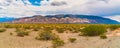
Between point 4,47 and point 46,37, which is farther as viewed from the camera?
point 46,37

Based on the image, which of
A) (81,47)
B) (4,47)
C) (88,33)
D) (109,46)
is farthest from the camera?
(88,33)

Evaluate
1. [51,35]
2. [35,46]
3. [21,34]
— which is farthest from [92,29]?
[35,46]

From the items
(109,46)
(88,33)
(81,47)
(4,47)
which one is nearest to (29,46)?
(4,47)

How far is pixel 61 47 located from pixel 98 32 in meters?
16.2

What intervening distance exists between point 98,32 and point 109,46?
1878 centimetres

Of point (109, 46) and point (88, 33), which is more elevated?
point (109, 46)

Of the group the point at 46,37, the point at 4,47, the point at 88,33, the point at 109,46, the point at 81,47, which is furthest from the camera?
the point at 88,33

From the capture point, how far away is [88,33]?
139ft

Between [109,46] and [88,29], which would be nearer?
[109,46]

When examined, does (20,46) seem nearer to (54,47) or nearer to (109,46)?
(54,47)

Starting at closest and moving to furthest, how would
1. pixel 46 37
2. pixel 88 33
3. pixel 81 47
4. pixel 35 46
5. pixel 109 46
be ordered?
1. pixel 109 46
2. pixel 81 47
3. pixel 35 46
4. pixel 46 37
5. pixel 88 33

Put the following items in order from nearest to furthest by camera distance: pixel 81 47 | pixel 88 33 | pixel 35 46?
1. pixel 81 47
2. pixel 35 46
3. pixel 88 33

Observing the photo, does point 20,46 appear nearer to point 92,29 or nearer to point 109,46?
point 109,46

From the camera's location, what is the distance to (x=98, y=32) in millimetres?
43094
